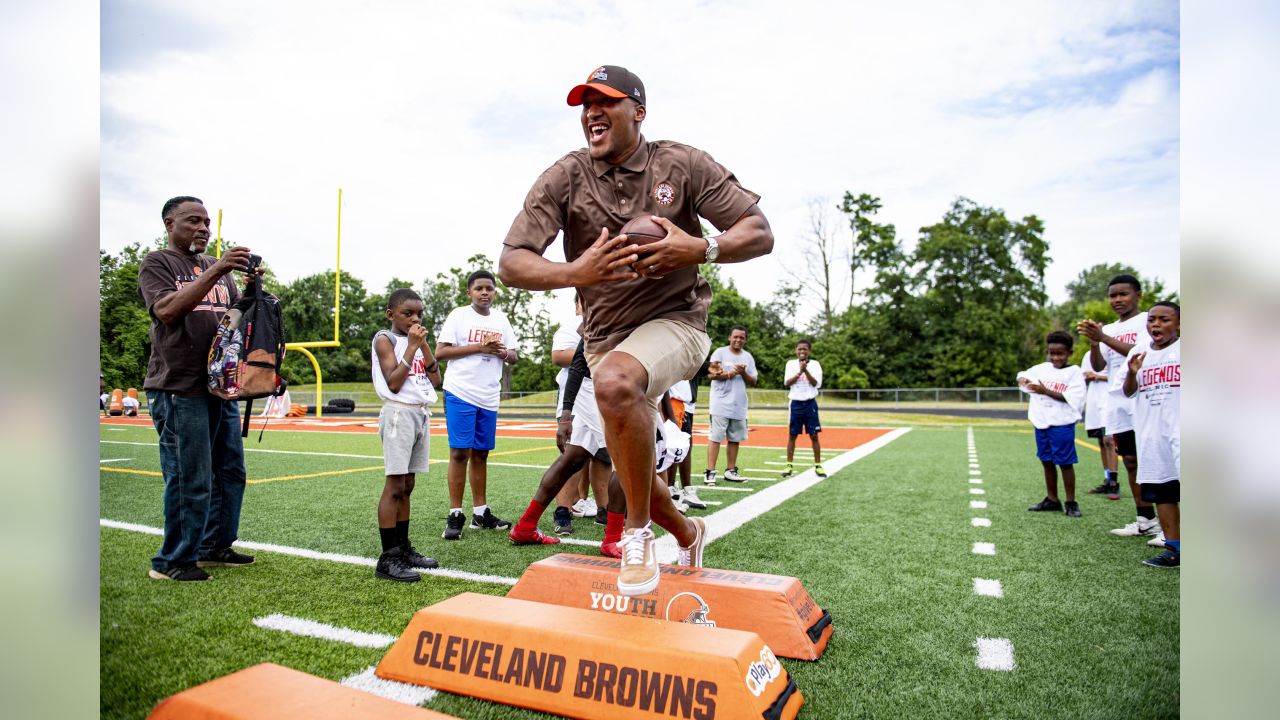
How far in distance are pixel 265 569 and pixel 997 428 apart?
2510cm

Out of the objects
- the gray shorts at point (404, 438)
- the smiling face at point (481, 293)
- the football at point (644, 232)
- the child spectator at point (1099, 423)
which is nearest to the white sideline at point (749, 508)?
the gray shorts at point (404, 438)

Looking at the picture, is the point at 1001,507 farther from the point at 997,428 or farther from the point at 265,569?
A: the point at 997,428

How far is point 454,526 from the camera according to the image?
5809 mm

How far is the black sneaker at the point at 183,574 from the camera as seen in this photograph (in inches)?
168

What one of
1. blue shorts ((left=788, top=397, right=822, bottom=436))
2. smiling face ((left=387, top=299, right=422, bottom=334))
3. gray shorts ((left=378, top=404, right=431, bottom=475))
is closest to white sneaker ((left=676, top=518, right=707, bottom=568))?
gray shorts ((left=378, top=404, right=431, bottom=475))

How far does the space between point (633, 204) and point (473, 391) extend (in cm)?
326

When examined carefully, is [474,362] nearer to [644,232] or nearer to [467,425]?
[467,425]

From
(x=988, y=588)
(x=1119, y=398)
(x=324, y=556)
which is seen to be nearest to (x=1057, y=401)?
(x=1119, y=398)

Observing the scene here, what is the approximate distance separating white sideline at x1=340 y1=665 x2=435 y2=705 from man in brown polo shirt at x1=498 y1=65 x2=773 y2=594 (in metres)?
0.88

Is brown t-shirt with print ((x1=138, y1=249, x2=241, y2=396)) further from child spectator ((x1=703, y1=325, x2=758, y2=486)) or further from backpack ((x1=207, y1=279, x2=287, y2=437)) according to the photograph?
child spectator ((x1=703, y1=325, x2=758, y2=486))

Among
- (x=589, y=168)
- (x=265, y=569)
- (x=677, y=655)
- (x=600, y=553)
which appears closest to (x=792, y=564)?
(x=600, y=553)

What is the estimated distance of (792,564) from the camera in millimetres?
4930

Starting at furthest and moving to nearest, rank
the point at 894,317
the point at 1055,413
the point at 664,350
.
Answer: the point at 894,317 < the point at 1055,413 < the point at 664,350
